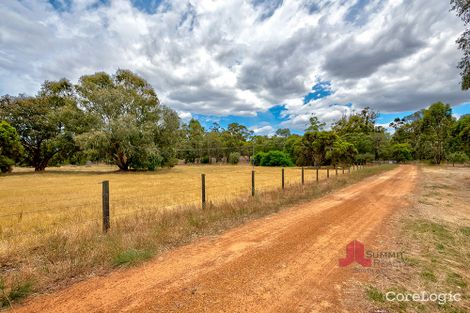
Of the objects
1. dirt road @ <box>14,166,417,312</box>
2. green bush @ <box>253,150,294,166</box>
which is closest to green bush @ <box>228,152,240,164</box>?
green bush @ <box>253,150,294,166</box>

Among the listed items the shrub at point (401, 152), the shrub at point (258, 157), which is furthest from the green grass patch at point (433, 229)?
the shrub at point (401, 152)

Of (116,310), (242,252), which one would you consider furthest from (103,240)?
(242,252)

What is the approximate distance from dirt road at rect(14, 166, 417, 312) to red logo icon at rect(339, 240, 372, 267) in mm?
143

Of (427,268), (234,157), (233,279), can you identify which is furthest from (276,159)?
(233,279)

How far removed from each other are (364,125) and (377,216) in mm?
80296

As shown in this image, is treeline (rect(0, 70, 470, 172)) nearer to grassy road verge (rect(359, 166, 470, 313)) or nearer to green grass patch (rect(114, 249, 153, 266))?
grassy road verge (rect(359, 166, 470, 313))

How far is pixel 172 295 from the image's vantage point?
9.26 feet

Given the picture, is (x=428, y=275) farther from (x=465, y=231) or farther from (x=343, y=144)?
(x=343, y=144)

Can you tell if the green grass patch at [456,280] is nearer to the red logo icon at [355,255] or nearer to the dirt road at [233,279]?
the red logo icon at [355,255]

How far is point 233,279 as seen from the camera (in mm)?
3201

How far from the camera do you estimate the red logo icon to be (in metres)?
A: 3.73
